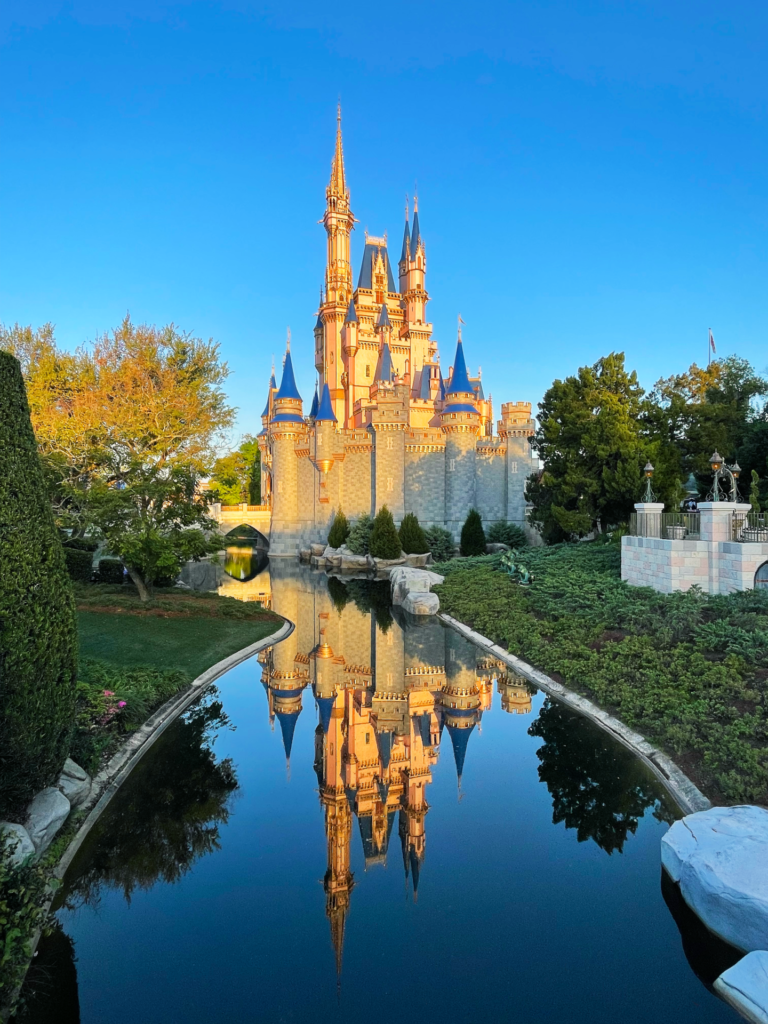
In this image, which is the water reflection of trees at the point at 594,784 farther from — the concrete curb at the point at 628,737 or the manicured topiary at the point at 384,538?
the manicured topiary at the point at 384,538

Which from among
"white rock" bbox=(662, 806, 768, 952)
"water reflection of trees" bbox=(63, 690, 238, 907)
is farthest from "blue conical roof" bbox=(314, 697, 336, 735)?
"white rock" bbox=(662, 806, 768, 952)

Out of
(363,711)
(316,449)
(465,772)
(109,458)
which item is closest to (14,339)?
(109,458)

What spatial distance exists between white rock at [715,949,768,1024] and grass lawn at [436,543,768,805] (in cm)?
238

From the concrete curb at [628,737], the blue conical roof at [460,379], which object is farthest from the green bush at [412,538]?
the concrete curb at [628,737]

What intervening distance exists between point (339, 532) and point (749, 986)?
96.0 feet

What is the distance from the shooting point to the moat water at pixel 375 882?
424cm

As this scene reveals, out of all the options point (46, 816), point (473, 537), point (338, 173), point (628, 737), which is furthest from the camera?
point (338, 173)

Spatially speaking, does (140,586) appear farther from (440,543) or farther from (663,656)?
(440,543)

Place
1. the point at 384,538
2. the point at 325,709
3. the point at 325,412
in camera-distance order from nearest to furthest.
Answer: the point at 325,709
the point at 384,538
the point at 325,412

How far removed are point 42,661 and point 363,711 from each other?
224 inches

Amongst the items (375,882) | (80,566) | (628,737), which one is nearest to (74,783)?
(375,882)

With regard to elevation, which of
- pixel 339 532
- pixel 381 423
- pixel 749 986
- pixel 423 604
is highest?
pixel 381 423

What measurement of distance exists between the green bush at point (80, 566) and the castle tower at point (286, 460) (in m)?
18.5

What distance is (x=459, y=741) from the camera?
28.9 ft
